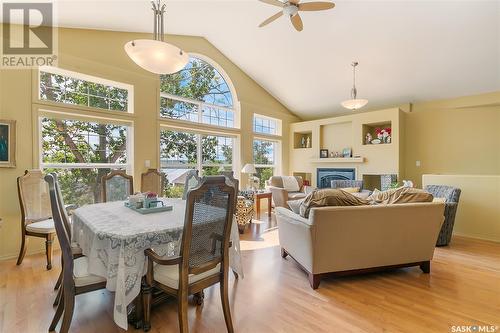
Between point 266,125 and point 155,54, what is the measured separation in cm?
496

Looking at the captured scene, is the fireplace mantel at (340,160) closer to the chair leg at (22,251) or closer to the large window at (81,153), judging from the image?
the large window at (81,153)

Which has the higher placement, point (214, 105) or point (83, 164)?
point (214, 105)

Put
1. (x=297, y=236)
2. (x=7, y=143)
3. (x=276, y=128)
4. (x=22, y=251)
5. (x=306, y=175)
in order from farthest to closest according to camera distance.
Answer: (x=306, y=175)
(x=276, y=128)
(x=7, y=143)
(x=22, y=251)
(x=297, y=236)

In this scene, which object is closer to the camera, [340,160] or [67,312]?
[67,312]

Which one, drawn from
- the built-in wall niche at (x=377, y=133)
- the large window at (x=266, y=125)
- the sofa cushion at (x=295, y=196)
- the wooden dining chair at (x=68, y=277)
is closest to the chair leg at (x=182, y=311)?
the wooden dining chair at (x=68, y=277)

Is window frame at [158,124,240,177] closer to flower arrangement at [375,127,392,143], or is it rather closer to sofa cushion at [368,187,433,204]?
flower arrangement at [375,127,392,143]

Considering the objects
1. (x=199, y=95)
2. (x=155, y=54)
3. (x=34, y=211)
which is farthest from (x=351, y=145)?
(x=34, y=211)

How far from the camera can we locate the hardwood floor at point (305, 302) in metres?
1.91

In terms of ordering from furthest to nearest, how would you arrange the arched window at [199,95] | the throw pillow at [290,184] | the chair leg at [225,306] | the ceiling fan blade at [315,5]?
the throw pillow at [290,184], the arched window at [199,95], the ceiling fan blade at [315,5], the chair leg at [225,306]

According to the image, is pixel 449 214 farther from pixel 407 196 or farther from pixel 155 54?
pixel 155 54

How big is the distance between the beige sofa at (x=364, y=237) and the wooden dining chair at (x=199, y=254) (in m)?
1.02

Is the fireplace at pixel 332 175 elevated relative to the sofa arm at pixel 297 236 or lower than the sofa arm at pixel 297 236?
elevated

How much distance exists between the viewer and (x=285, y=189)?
18.9 feet

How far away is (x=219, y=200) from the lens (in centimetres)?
167
